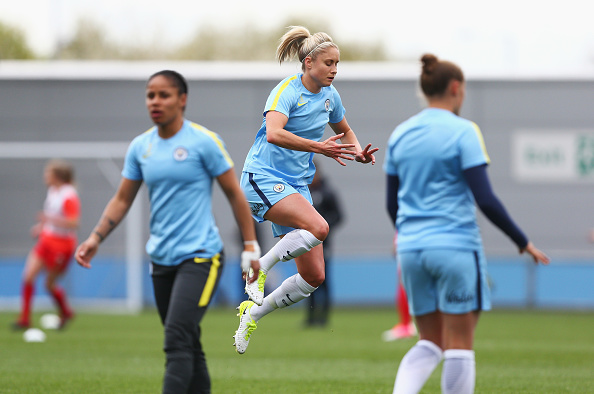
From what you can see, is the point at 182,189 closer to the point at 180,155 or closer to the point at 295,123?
the point at 180,155

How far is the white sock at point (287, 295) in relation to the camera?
7.12 metres

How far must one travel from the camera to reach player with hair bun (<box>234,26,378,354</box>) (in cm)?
673

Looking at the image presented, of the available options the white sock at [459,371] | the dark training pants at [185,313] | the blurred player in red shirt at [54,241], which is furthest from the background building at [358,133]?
the white sock at [459,371]

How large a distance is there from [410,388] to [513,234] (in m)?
1.10

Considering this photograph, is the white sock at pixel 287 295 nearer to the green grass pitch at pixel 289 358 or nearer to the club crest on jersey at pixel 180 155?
the green grass pitch at pixel 289 358

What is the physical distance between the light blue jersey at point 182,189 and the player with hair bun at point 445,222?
4.17 feet

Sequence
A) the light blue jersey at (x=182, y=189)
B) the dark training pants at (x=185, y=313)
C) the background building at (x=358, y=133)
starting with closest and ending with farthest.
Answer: the dark training pants at (x=185, y=313) < the light blue jersey at (x=182, y=189) < the background building at (x=358, y=133)

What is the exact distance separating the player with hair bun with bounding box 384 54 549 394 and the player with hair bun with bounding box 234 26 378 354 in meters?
1.41

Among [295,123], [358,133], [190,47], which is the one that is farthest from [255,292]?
[190,47]

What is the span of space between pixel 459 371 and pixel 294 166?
244 centimetres

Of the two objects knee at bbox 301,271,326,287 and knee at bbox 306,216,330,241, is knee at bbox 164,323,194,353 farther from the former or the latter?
knee at bbox 301,271,326,287

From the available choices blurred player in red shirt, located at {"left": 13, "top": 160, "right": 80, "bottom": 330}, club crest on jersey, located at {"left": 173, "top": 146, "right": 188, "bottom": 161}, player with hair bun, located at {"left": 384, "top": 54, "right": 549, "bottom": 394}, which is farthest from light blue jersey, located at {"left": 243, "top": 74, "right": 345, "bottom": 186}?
blurred player in red shirt, located at {"left": 13, "top": 160, "right": 80, "bottom": 330}

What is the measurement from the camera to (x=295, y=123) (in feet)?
22.3

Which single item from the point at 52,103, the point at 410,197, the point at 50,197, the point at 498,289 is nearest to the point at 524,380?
the point at 410,197
